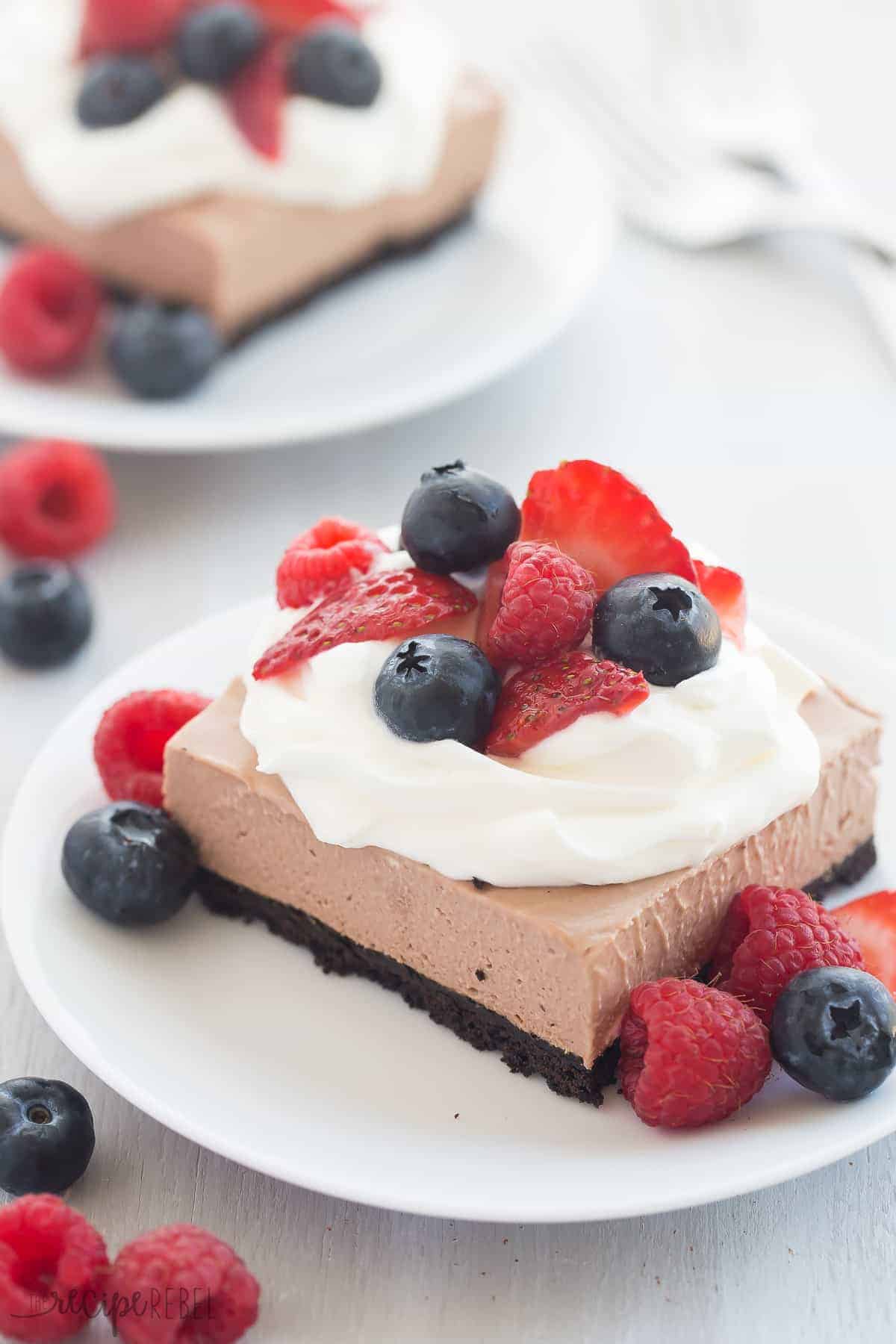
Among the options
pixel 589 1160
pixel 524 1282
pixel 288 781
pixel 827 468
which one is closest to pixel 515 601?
pixel 288 781

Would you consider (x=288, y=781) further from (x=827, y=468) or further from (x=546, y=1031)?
(x=827, y=468)

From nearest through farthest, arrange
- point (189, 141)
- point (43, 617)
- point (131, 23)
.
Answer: point (43, 617) → point (189, 141) → point (131, 23)

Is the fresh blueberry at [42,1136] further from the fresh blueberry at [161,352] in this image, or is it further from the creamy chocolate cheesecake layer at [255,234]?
the creamy chocolate cheesecake layer at [255,234]

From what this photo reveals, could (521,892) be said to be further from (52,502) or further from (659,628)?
(52,502)

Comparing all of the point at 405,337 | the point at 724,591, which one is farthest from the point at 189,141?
the point at 724,591

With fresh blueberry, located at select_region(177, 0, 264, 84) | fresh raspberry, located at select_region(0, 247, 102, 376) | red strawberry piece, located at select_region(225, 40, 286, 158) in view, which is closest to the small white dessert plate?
fresh raspberry, located at select_region(0, 247, 102, 376)

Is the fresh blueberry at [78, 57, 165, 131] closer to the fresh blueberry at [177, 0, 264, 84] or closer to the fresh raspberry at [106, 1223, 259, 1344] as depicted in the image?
the fresh blueberry at [177, 0, 264, 84]

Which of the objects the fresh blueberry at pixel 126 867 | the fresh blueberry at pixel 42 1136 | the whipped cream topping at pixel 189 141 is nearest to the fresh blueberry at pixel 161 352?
the whipped cream topping at pixel 189 141
